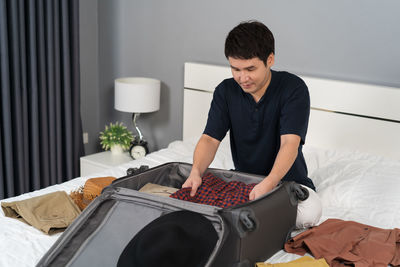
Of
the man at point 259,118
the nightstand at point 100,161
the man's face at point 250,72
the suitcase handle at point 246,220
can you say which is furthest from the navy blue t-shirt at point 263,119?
the nightstand at point 100,161

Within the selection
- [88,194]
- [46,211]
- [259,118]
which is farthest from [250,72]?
[46,211]

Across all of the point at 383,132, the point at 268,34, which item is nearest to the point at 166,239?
the point at 268,34

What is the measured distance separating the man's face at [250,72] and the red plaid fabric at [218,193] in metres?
0.37

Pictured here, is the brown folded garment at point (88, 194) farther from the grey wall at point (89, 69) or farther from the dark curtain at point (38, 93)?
the grey wall at point (89, 69)

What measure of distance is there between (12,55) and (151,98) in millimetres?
930

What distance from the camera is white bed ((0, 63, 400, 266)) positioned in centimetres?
208

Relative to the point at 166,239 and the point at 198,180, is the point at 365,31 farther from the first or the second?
the point at 166,239

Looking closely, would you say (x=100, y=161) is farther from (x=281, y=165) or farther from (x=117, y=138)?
(x=281, y=165)

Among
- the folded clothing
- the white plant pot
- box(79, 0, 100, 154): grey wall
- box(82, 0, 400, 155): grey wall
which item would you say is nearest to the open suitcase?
the folded clothing

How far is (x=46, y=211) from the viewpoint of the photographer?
73.9 inches

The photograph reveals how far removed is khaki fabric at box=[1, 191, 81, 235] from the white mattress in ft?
0.10

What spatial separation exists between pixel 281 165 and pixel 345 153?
3.19 ft

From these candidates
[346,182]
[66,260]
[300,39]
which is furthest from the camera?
[300,39]

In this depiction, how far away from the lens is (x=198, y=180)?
1814 mm
